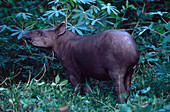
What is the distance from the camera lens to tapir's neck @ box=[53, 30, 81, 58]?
3.70m

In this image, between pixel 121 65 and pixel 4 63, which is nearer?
pixel 121 65

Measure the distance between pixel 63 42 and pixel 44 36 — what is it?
289mm

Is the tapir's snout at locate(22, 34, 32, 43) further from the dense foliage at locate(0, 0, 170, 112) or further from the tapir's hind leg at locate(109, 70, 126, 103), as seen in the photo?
the tapir's hind leg at locate(109, 70, 126, 103)

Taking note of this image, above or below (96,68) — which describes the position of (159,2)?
above

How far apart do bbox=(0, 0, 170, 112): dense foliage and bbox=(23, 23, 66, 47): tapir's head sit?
432 millimetres

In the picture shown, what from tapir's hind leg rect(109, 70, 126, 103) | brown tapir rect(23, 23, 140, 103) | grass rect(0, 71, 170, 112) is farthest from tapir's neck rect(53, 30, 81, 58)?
tapir's hind leg rect(109, 70, 126, 103)

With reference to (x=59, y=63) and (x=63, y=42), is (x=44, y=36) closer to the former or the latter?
(x=63, y=42)

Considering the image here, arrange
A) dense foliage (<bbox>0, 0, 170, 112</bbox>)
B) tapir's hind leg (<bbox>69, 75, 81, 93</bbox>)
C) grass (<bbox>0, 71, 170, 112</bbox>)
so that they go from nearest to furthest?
1. grass (<bbox>0, 71, 170, 112</bbox>)
2. dense foliage (<bbox>0, 0, 170, 112</bbox>)
3. tapir's hind leg (<bbox>69, 75, 81, 93</bbox>)

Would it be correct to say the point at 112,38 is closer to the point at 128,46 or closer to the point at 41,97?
the point at 128,46

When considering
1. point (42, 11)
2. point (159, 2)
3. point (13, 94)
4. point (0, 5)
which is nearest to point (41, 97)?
point (13, 94)

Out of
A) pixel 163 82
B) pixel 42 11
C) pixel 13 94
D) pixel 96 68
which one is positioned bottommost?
pixel 163 82

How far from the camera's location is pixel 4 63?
197 inches

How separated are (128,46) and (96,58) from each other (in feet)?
1.50

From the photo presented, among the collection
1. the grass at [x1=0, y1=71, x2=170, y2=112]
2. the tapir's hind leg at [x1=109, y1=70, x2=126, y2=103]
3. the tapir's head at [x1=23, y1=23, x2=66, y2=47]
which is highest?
the tapir's head at [x1=23, y1=23, x2=66, y2=47]
